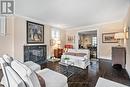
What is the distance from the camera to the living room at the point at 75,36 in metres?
3.45

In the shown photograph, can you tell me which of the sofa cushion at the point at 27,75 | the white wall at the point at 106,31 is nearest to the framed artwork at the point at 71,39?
the white wall at the point at 106,31

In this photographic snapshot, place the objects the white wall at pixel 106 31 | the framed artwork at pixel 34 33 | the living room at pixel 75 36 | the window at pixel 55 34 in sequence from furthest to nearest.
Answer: the window at pixel 55 34
the white wall at pixel 106 31
the framed artwork at pixel 34 33
the living room at pixel 75 36

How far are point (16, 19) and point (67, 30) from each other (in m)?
5.24

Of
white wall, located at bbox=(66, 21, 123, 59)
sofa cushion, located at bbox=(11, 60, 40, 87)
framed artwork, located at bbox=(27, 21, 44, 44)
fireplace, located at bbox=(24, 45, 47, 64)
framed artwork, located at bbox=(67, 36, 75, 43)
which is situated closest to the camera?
sofa cushion, located at bbox=(11, 60, 40, 87)

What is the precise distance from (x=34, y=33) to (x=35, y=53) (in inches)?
45.1

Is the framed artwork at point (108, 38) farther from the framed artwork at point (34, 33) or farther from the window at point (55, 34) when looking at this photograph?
the framed artwork at point (34, 33)

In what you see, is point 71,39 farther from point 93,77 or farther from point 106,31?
point 93,77

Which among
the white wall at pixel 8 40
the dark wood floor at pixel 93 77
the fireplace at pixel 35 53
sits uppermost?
the white wall at pixel 8 40

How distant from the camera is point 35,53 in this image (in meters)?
5.59

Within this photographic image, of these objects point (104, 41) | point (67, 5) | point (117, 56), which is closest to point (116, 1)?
point (67, 5)

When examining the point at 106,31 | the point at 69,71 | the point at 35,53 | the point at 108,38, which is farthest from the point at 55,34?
the point at 69,71

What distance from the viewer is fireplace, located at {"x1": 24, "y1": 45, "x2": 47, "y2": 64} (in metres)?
5.09

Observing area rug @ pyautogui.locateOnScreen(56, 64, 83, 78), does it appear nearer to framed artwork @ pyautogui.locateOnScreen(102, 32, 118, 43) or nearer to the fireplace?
the fireplace

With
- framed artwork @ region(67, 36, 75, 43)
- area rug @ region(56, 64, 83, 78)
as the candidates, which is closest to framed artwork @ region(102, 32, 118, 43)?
framed artwork @ region(67, 36, 75, 43)
